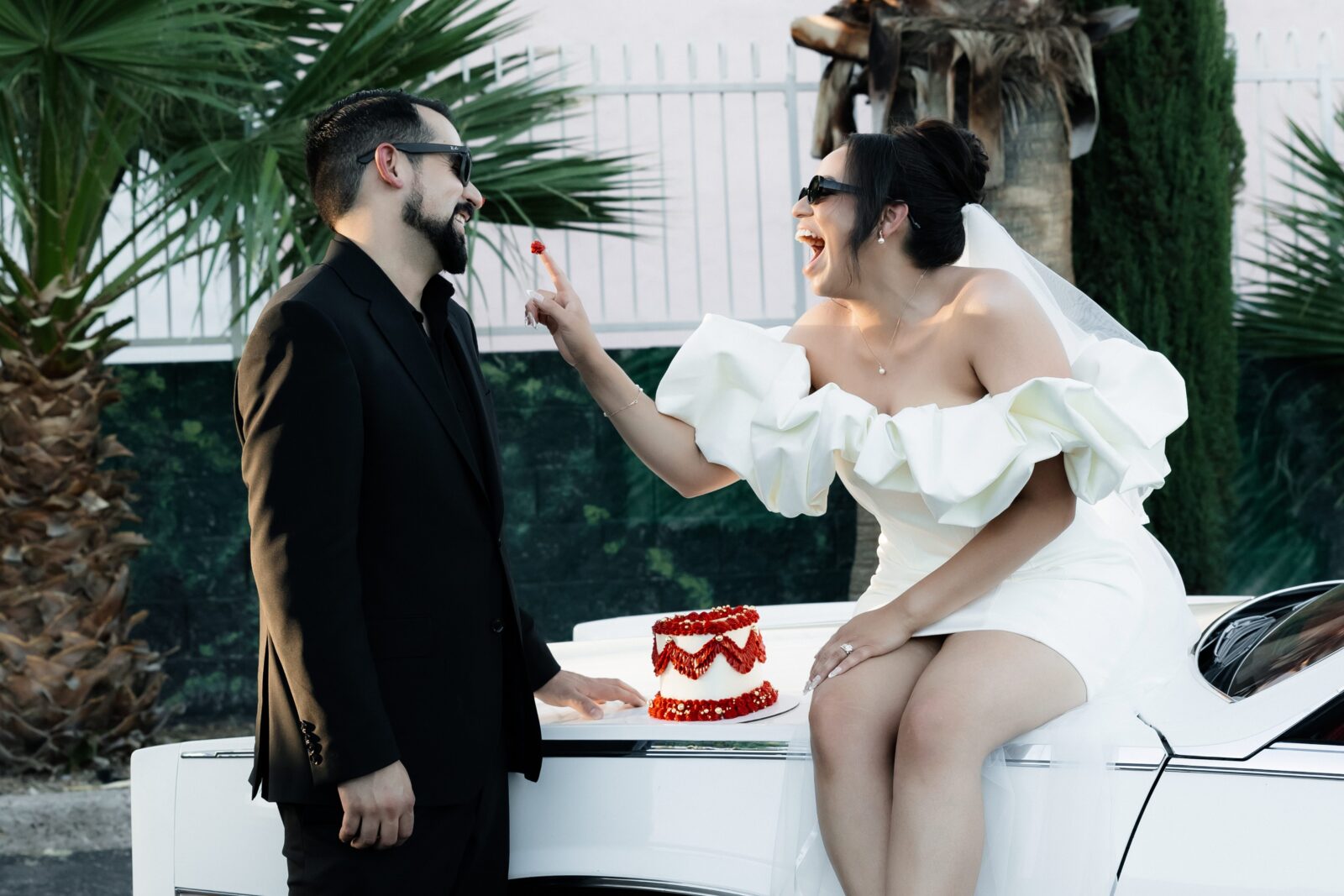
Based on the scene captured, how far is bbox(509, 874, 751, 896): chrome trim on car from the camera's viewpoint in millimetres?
1951

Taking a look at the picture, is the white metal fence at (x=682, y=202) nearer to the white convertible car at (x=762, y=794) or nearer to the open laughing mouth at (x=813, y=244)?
the open laughing mouth at (x=813, y=244)

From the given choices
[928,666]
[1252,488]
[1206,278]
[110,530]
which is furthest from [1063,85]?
[110,530]

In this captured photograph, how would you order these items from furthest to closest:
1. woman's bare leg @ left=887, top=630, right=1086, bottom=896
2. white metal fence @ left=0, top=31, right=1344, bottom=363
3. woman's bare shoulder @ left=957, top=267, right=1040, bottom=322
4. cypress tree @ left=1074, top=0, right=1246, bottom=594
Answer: white metal fence @ left=0, top=31, right=1344, bottom=363
cypress tree @ left=1074, top=0, right=1246, bottom=594
woman's bare shoulder @ left=957, top=267, right=1040, bottom=322
woman's bare leg @ left=887, top=630, right=1086, bottom=896

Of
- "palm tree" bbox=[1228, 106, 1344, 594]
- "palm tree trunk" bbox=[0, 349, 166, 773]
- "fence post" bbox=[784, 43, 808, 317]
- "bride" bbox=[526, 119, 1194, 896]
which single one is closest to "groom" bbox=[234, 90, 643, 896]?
"bride" bbox=[526, 119, 1194, 896]

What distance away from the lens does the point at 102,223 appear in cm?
519

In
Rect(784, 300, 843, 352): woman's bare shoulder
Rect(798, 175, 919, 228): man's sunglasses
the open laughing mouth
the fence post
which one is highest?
the fence post

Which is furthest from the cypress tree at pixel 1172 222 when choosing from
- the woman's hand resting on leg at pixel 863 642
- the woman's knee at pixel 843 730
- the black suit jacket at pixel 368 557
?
the black suit jacket at pixel 368 557

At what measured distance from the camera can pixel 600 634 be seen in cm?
312

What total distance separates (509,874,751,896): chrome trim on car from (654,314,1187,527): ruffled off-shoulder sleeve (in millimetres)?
765

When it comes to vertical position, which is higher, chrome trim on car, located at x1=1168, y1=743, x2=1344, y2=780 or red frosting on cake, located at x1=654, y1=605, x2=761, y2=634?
red frosting on cake, located at x1=654, y1=605, x2=761, y2=634

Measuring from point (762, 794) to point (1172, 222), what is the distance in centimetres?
473

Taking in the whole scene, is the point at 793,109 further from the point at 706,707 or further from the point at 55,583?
the point at 706,707

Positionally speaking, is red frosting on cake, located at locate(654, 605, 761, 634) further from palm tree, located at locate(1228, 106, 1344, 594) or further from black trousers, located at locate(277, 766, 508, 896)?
palm tree, located at locate(1228, 106, 1344, 594)

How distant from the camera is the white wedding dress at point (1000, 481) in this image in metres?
1.98
